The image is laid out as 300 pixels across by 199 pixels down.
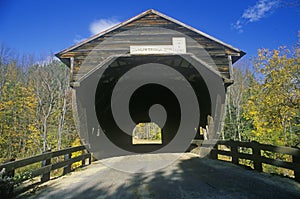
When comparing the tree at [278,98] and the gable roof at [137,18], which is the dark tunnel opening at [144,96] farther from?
the tree at [278,98]

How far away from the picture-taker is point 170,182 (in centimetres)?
402

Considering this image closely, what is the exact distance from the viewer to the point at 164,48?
6.45m

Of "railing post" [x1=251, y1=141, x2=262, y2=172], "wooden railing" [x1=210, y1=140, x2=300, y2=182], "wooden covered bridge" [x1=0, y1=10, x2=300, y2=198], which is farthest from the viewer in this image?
"railing post" [x1=251, y1=141, x2=262, y2=172]

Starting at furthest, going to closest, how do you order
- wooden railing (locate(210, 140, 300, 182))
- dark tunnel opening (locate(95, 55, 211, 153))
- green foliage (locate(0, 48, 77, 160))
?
1. green foliage (locate(0, 48, 77, 160))
2. dark tunnel opening (locate(95, 55, 211, 153))
3. wooden railing (locate(210, 140, 300, 182))

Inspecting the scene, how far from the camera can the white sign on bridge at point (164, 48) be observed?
6.37 meters

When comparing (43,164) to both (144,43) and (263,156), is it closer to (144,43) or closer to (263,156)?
(144,43)

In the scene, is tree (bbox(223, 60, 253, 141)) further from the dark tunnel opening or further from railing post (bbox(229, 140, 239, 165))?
railing post (bbox(229, 140, 239, 165))

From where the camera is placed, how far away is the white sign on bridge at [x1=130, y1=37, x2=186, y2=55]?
6371 millimetres

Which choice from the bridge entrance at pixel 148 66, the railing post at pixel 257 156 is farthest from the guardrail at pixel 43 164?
the railing post at pixel 257 156

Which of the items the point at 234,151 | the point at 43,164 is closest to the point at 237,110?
the point at 234,151

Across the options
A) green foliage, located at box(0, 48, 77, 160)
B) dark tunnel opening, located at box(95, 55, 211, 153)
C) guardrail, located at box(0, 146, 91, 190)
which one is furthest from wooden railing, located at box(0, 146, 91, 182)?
green foliage, located at box(0, 48, 77, 160)

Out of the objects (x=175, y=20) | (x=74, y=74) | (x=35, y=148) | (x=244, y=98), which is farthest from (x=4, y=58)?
(x=244, y=98)

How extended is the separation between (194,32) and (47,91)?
47.7 feet

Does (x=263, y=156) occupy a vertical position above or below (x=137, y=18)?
below
